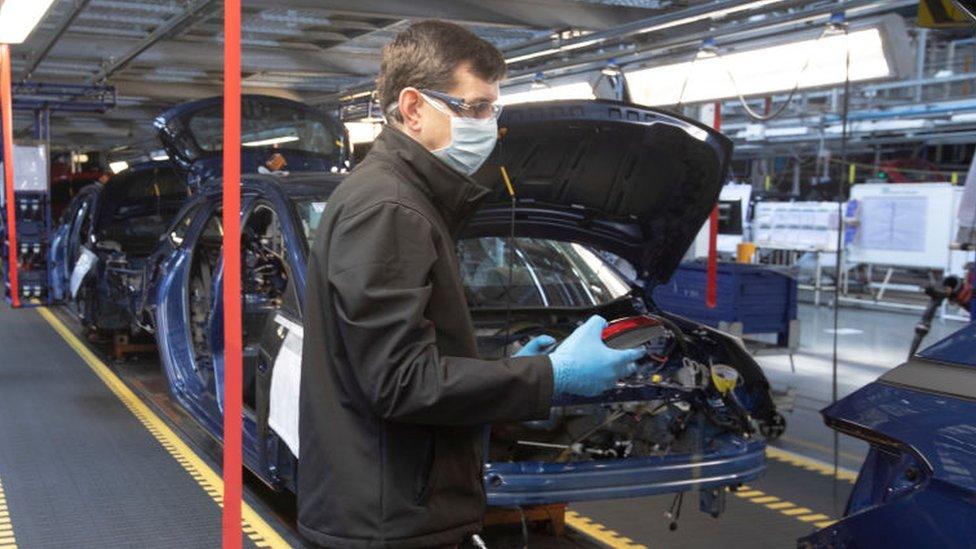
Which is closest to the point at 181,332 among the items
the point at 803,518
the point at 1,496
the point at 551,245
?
the point at 1,496

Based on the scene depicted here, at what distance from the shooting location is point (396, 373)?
162cm

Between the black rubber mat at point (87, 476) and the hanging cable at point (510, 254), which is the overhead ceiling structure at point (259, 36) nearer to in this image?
the black rubber mat at point (87, 476)

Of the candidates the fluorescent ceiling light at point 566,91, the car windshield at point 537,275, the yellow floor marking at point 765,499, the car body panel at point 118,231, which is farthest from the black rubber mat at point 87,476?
the fluorescent ceiling light at point 566,91

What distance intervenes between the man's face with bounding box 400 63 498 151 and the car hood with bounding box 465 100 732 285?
1.93m

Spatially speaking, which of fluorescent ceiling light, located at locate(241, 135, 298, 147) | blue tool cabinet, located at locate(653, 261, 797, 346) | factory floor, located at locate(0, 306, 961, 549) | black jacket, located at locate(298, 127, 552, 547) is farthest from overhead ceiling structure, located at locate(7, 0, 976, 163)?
black jacket, located at locate(298, 127, 552, 547)

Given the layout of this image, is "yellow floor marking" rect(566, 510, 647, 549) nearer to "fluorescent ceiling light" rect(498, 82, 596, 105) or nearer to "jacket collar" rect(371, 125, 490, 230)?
"jacket collar" rect(371, 125, 490, 230)

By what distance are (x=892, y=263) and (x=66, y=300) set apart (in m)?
11.3

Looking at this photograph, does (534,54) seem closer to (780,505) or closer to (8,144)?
(780,505)

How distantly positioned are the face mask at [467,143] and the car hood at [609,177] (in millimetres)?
1831

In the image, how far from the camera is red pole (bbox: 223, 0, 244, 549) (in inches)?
118

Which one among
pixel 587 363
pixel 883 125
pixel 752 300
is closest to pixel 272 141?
pixel 752 300

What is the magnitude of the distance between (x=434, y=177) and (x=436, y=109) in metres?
0.15

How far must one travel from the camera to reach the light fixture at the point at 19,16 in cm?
744

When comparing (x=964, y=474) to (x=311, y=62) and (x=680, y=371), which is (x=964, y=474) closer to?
(x=680, y=371)
